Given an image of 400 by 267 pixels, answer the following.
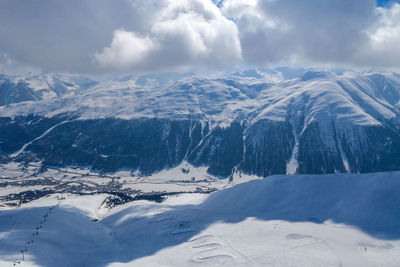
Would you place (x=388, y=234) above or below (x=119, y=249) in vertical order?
above

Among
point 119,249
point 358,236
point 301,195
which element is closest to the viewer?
point 358,236

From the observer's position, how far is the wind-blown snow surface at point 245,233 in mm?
124250

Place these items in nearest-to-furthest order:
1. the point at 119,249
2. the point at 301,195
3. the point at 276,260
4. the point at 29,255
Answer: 1. the point at 276,260
2. the point at 29,255
3. the point at 119,249
4. the point at 301,195

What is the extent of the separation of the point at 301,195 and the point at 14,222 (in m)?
174

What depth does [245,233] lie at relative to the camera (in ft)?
495

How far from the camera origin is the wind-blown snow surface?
408 ft

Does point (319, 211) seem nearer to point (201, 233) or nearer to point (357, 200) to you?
point (357, 200)

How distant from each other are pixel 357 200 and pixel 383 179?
2412cm

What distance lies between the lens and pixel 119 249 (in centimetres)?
14675

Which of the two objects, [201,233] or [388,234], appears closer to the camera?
[388,234]

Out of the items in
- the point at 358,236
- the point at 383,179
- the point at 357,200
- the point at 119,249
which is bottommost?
the point at 119,249

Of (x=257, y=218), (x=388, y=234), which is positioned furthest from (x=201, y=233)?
(x=388, y=234)

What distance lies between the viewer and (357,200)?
170 meters

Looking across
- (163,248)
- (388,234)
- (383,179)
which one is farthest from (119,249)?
(383,179)
